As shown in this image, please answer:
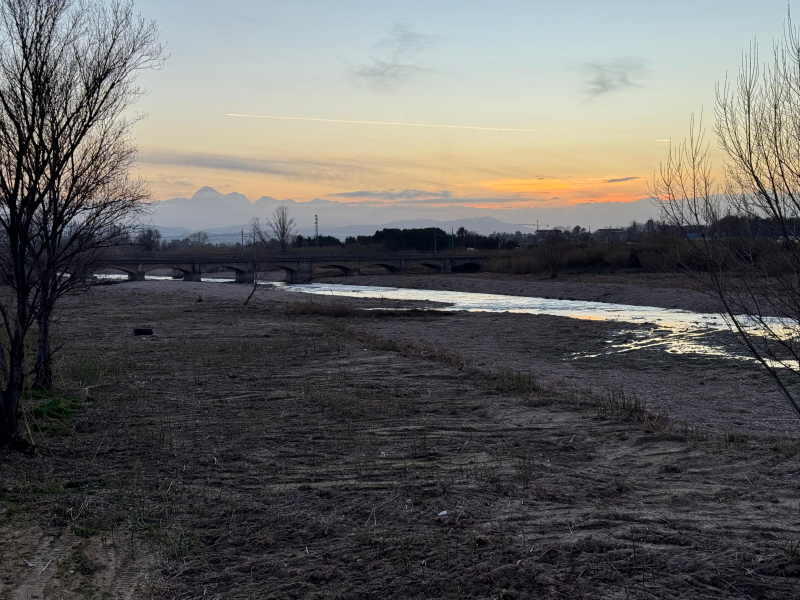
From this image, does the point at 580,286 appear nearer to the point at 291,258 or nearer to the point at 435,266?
the point at 435,266

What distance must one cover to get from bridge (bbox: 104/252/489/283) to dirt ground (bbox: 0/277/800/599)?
72.8 meters

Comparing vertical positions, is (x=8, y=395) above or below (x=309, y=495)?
above

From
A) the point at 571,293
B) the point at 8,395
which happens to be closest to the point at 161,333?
the point at 8,395

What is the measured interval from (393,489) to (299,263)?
275 feet

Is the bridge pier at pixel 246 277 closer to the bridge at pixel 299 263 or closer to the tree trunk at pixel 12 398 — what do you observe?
the bridge at pixel 299 263

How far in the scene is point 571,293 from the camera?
184 ft

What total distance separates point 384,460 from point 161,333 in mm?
19345

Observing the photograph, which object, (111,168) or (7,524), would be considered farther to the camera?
(111,168)

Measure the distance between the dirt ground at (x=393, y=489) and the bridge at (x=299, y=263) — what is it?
72.8 meters

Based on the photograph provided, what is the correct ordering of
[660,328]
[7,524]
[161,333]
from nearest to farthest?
[7,524], [161,333], [660,328]

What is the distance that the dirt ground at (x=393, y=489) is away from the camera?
5500 millimetres

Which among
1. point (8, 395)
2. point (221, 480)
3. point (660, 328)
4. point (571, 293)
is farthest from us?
point (571, 293)

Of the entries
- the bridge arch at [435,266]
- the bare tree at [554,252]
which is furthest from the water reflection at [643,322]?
the bridge arch at [435,266]

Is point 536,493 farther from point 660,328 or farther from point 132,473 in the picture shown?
point 660,328
